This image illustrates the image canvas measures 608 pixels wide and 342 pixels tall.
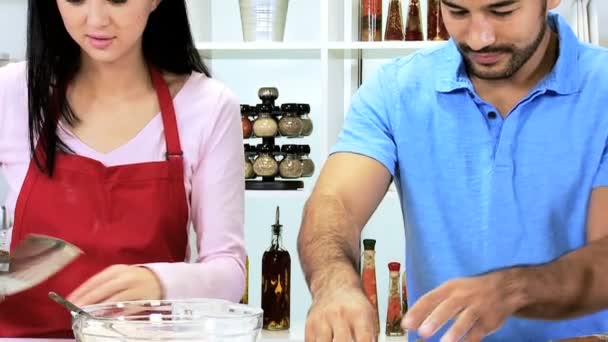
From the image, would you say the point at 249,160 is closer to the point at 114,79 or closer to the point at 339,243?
the point at 114,79

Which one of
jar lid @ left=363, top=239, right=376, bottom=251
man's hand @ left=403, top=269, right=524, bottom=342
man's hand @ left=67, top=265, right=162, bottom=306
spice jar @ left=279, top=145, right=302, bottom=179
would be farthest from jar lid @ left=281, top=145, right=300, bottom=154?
man's hand @ left=403, top=269, right=524, bottom=342

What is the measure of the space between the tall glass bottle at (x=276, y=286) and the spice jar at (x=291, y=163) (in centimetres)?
15

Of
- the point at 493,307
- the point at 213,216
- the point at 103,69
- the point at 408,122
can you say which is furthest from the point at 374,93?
the point at 493,307

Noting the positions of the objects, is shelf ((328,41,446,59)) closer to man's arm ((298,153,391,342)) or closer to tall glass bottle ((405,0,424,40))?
tall glass bottle ((405,0,424,40))

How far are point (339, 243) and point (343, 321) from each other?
318 mm

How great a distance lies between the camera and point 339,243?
1637mm

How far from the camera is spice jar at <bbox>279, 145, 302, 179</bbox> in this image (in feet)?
10.2

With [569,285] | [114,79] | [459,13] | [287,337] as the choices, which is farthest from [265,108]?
[569,285]

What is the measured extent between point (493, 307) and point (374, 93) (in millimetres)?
638

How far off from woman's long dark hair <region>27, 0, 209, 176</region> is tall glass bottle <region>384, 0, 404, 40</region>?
1.25m

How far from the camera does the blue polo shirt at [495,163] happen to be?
70.6 inches

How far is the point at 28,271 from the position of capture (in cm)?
168

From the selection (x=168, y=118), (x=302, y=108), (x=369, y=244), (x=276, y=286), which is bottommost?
(x=276, y=286)

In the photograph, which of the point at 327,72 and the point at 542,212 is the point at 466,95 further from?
the point at 327,72
